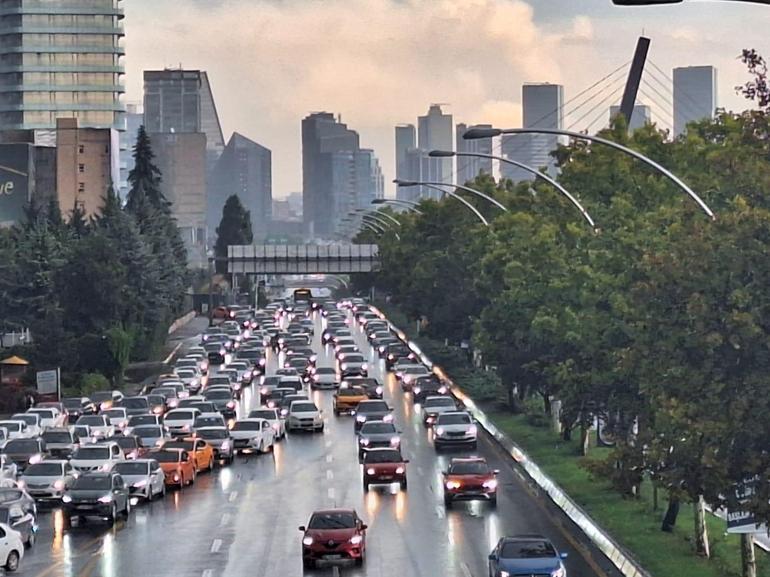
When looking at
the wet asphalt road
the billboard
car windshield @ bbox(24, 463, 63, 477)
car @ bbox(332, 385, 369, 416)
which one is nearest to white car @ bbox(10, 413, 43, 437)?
the wet asphalt road

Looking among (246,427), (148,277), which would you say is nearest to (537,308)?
(246,427)

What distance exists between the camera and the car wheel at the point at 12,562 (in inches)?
1324

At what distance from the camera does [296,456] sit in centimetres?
5941

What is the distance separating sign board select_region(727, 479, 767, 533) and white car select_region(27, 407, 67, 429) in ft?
145

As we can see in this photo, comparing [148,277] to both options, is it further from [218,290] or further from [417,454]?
[218,290]

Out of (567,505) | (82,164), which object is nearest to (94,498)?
(567,505)

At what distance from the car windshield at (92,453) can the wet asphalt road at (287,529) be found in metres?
2.84

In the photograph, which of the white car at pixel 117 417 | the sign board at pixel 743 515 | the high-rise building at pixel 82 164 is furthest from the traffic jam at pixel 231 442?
the high-rise building at pixel 82 164

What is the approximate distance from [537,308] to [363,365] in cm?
3315

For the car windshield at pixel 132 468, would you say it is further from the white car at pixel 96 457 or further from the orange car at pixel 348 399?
the orange car at pixel 348 399

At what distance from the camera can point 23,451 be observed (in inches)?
2168

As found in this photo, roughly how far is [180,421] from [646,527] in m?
27.8

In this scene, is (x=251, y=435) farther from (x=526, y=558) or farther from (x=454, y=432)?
(x=526, y=558)

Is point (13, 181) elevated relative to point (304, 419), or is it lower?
elevated
